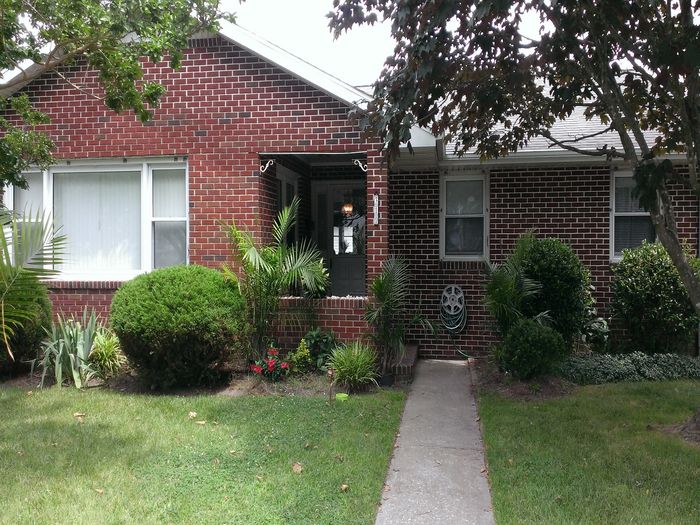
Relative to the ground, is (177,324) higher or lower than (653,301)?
lower

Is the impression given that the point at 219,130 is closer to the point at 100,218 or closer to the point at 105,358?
the point at 100,218

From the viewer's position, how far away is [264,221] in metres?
8.42

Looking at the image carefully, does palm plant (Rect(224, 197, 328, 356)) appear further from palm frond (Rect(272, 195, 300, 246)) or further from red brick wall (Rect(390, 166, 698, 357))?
red brick wall (Rect(390, 166, 698, 357))

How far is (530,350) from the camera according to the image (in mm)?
7137

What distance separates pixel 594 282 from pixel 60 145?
7859 mm

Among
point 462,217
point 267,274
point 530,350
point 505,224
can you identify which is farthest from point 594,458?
point 462,217

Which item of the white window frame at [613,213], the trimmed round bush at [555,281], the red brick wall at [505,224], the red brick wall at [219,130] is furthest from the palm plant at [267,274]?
the white window frame at [613,213]

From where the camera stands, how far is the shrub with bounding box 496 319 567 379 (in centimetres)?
713

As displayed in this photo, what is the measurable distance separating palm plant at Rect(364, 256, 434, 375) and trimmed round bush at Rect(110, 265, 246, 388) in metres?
1.61

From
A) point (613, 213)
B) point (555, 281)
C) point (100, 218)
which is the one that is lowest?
point (555, 281)

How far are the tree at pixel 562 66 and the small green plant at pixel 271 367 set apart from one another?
3.03 metres

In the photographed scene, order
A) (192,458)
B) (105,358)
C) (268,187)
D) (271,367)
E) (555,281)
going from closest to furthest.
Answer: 1. (192,458)
2. (271,367)
3. (105,358)
4. (555,281)
5. (268,187)

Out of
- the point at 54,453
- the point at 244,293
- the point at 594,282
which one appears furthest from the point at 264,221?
the point at 594,282

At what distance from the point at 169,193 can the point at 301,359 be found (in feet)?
9.89
